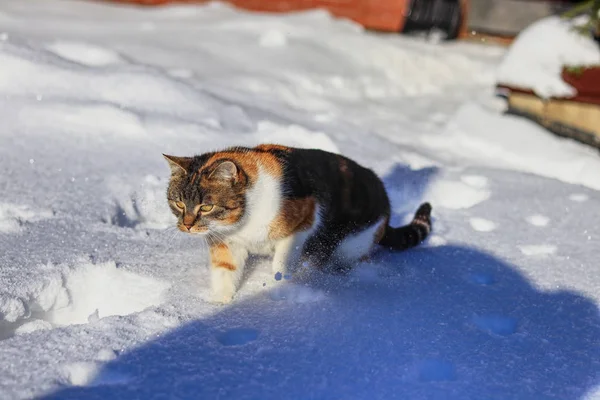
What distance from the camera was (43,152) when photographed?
3221 mm

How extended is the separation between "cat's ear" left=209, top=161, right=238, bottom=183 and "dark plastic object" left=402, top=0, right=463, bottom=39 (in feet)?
25.0

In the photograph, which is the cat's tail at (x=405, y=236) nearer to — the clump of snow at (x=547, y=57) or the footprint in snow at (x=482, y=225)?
the footprint in snow at (x=482, y=225)

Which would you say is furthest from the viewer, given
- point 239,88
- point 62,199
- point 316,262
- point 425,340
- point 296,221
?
point 239,88

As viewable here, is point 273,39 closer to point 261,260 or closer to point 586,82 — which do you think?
point 586,82

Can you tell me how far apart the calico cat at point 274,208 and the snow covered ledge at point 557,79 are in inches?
109

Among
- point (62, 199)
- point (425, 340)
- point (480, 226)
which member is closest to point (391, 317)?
point (425, 340)

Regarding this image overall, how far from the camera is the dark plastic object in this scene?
362 inches

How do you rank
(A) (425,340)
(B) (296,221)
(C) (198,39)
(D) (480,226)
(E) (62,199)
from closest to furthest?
(A) (425,340) → (B) (296,221) → (E) (62,199) → (D) (480,226) → (C) (198,39)

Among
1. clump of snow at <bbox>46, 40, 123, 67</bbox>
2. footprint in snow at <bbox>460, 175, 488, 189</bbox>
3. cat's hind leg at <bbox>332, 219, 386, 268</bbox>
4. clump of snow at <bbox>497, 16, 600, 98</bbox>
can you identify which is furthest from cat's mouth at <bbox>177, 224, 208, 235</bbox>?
clump of snow at <bbox>497, 16, 600, 98</bbox>

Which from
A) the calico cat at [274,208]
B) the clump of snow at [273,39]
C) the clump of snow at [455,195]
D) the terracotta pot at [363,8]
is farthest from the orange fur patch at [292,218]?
the terracotta pot at [363,8]

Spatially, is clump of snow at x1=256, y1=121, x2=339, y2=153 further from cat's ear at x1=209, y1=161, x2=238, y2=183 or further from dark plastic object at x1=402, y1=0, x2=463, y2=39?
dark plastic object at x1=402, y1=0, x2=463, y2=39

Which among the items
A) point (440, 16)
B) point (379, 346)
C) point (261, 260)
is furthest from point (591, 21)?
point (440, 16)

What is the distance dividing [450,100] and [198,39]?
2743mm

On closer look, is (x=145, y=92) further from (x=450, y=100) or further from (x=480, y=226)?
(x=450, y=100)
